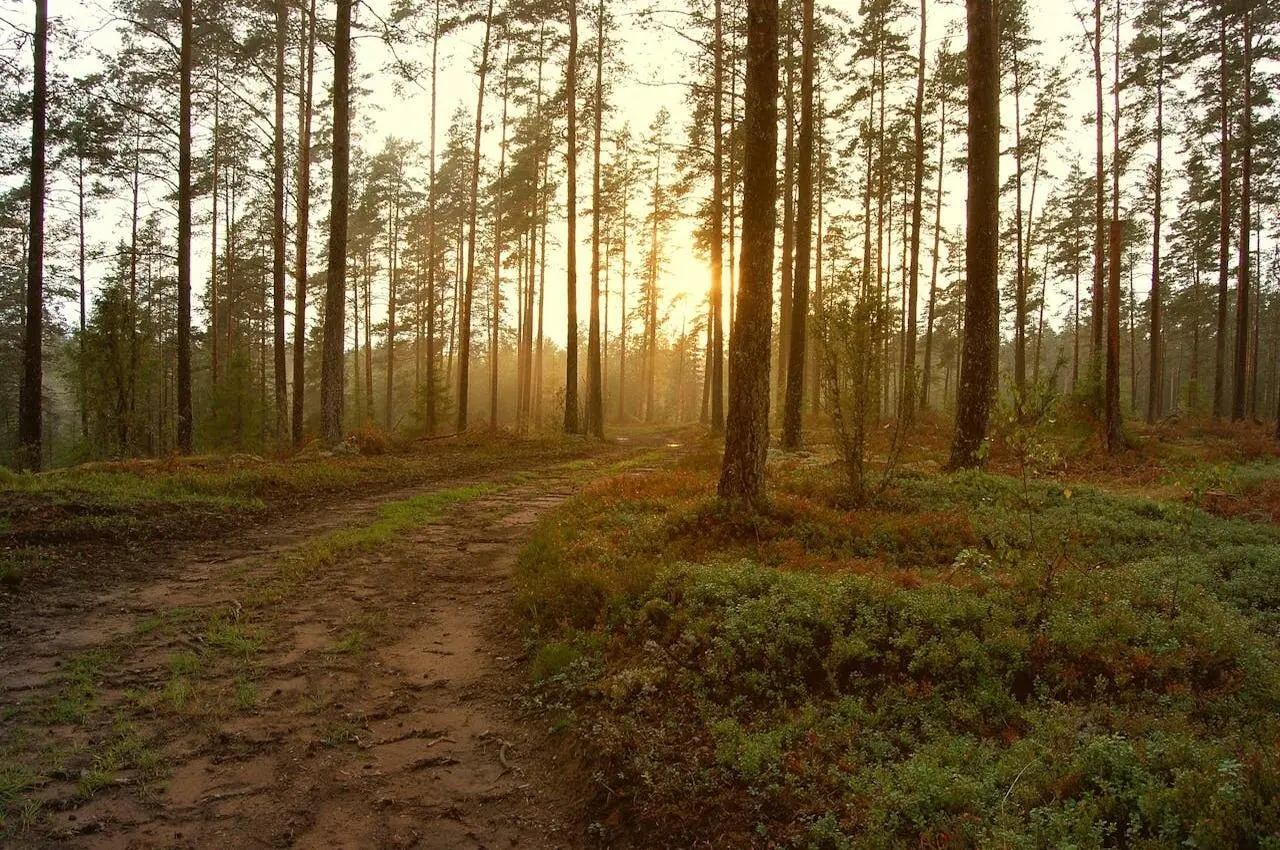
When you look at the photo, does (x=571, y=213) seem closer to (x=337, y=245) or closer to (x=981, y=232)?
(x=337, y=245)

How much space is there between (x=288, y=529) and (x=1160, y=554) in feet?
34.8

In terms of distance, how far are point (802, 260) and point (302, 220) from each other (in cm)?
1517

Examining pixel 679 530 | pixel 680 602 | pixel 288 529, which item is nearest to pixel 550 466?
pixel 288 529

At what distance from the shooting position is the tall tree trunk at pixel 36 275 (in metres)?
14.2

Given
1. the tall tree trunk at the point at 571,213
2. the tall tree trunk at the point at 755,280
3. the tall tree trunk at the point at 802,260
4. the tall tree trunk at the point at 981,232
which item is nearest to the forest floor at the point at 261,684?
the tall tree trunk at the point at 755,280

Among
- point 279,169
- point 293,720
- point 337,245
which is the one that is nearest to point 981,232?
point 293,720

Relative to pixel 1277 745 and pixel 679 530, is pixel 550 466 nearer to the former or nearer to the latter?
pixel 679 530

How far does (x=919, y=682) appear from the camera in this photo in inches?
168

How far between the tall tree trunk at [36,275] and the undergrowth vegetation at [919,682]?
14011 millimetres

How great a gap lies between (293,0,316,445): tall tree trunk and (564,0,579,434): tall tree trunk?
7930 mm

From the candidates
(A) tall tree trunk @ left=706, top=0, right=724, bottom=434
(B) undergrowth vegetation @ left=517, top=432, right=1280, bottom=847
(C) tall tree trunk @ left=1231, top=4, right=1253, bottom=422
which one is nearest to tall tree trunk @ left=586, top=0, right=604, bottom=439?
(A) tall tree trunk @ left=706, top=0, right=724, bottom=434

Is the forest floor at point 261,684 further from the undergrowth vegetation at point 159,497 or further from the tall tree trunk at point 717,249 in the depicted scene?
the tall tree trunk at point 717,249

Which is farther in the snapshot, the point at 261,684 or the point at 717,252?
the point at 717,252

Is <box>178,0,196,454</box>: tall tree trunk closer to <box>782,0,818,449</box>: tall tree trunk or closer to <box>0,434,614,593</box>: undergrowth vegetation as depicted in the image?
<box>0,434,614,593</box>: undergrowth vegetation
